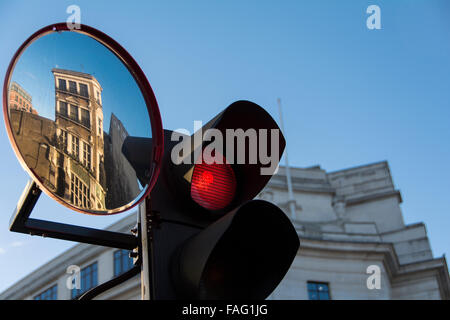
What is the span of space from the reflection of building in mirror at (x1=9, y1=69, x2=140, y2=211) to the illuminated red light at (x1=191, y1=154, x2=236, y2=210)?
34cm

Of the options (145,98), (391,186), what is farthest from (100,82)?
(391,186)

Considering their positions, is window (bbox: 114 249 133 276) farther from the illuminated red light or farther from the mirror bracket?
the mirror bracket

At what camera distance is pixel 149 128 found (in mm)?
2604

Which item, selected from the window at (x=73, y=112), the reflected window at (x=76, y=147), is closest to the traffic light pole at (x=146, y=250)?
the reflected window at (x=76, y=147)

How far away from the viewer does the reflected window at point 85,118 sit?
2533 mm

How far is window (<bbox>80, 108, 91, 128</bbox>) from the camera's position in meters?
2.53

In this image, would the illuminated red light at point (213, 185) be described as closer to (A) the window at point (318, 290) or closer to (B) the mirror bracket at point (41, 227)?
(B) the mirror bracket at point (41, 227)

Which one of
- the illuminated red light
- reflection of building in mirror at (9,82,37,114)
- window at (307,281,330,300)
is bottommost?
the illuminated red light

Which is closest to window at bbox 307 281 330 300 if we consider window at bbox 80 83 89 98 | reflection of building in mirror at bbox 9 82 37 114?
window at bbox 80 83 89 98

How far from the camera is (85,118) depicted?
255 cm
